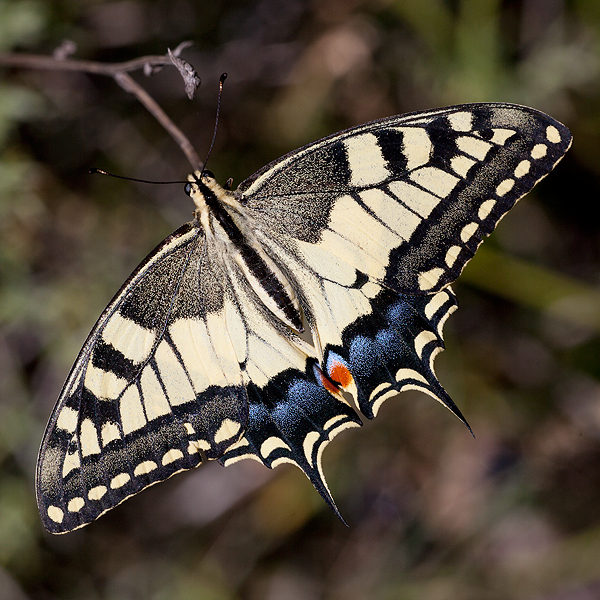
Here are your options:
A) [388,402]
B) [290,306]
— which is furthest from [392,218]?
[388,402]

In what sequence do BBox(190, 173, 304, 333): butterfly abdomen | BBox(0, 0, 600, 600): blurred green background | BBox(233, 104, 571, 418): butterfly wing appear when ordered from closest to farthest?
BBox(233, 104, 571, 418): butterfly wing < BBox(190, 173, 304, 333): butterfly abdomen < BBox(0, 0, 600, 600): blurred green background

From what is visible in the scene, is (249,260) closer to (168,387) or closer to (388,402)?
(168,387)

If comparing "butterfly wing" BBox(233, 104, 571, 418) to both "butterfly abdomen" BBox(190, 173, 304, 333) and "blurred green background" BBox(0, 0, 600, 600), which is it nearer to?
"butterfly abdomen" BBox(190, 173, 304, 333)

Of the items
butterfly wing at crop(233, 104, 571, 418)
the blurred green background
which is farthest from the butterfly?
the blurred green background

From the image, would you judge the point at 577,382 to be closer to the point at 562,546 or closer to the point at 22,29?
the point at 562,546

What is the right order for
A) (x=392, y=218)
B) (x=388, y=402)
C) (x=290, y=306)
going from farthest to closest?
(x=388, y=402) < (x=290, y=306) < (x=392, y=218)

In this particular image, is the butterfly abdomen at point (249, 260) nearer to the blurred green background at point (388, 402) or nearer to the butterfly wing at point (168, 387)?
the butterfly wing at point (168, 387)

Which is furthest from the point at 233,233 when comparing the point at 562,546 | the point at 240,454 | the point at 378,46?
the point at 562,546
